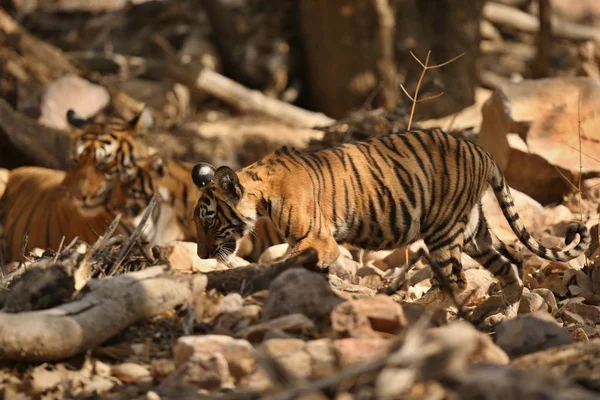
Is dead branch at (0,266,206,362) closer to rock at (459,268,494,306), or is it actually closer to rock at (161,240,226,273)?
rock at (161,240,226,273)

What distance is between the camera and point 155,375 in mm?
3566

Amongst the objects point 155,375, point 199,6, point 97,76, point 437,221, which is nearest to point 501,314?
point 437,221

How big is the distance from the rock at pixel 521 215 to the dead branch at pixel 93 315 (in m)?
3.45

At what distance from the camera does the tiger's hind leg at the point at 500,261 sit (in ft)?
18.0

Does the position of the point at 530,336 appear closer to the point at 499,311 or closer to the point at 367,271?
the point at 499,311

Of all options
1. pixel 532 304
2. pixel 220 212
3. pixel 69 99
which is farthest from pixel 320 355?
pixel 69 99

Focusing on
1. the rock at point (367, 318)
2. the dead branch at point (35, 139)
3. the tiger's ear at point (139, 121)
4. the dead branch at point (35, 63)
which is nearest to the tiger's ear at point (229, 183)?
the rock at point (367, 318)

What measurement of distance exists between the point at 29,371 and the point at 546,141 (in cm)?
505

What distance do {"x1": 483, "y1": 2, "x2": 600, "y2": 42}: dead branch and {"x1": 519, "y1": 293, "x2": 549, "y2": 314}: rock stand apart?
Answer: 9.04 metres

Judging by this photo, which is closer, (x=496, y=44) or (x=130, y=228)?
(x=130, y=228)

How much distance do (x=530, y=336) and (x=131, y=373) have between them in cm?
151

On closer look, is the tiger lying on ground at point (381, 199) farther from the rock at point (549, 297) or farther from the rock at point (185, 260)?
the rock at point (549, 297)

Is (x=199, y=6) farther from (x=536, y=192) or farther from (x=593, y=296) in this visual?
(x=593, y=296)

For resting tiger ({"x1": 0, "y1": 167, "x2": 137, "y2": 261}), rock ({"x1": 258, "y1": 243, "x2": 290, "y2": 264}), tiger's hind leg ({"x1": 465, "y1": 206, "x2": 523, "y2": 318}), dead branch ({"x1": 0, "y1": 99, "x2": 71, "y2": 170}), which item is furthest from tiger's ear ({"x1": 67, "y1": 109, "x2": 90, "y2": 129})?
tiger's hind leg ({"x1": 465, "y1": 206, "x2": 523, "y2": 318})
